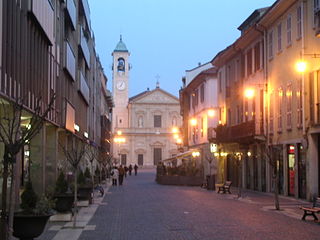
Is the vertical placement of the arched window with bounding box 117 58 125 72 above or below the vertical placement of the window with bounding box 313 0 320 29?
above

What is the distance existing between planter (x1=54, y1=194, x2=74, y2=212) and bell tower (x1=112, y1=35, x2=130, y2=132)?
10126 cm

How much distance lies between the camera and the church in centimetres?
11825

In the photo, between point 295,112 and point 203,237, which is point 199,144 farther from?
point 203,237

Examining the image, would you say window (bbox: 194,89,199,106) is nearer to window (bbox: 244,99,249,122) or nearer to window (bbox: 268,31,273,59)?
window (bbox: 244,99,249,122)

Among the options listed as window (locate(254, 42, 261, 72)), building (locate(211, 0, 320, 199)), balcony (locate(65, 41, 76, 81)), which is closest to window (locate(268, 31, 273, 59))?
building (locate(211, 0, 320, 199))

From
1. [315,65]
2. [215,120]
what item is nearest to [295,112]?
[315,65]

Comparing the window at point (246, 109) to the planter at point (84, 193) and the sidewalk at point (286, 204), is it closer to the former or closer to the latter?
the sidewalk at point (286, 204)

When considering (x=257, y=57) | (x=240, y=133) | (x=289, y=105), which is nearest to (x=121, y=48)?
(x=240, y=133)

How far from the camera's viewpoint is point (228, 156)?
44719mm

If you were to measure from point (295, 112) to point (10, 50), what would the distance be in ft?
49.2

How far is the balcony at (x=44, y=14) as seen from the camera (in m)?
20.5

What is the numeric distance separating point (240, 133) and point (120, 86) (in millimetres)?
85254

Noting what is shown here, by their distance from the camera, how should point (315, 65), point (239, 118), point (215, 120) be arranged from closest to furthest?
point (315, 65), point (239, 118), point (215, 120)

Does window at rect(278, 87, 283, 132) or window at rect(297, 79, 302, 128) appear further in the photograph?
window at rect(278, 87, 283, 132)
